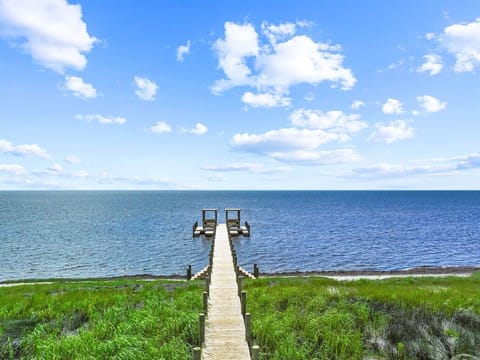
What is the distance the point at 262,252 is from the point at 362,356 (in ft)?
97.7

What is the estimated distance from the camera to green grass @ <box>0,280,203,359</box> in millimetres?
9320

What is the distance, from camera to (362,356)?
916cm

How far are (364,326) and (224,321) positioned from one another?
16.3 feet

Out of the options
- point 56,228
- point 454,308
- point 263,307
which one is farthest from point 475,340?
point 56,228

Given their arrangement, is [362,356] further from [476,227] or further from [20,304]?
[476,227]

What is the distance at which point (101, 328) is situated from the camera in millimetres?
10891

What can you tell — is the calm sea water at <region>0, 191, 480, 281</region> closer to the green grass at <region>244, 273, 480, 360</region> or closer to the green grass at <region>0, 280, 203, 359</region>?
the green grass at <region>0, 280, 203, 359</region>

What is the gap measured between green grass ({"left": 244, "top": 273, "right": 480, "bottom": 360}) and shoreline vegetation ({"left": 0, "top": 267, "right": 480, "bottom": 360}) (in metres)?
0.03

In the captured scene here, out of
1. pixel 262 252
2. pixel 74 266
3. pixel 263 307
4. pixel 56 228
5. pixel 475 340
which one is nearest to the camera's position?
pixel 475 340

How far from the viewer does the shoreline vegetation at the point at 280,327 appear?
9.36 m

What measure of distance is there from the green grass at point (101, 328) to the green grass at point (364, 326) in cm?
266

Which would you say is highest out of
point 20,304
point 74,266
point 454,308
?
point 454,308

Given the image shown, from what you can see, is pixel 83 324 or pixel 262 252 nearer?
pixel 83 324

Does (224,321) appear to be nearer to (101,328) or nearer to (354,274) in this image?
(101,328)
